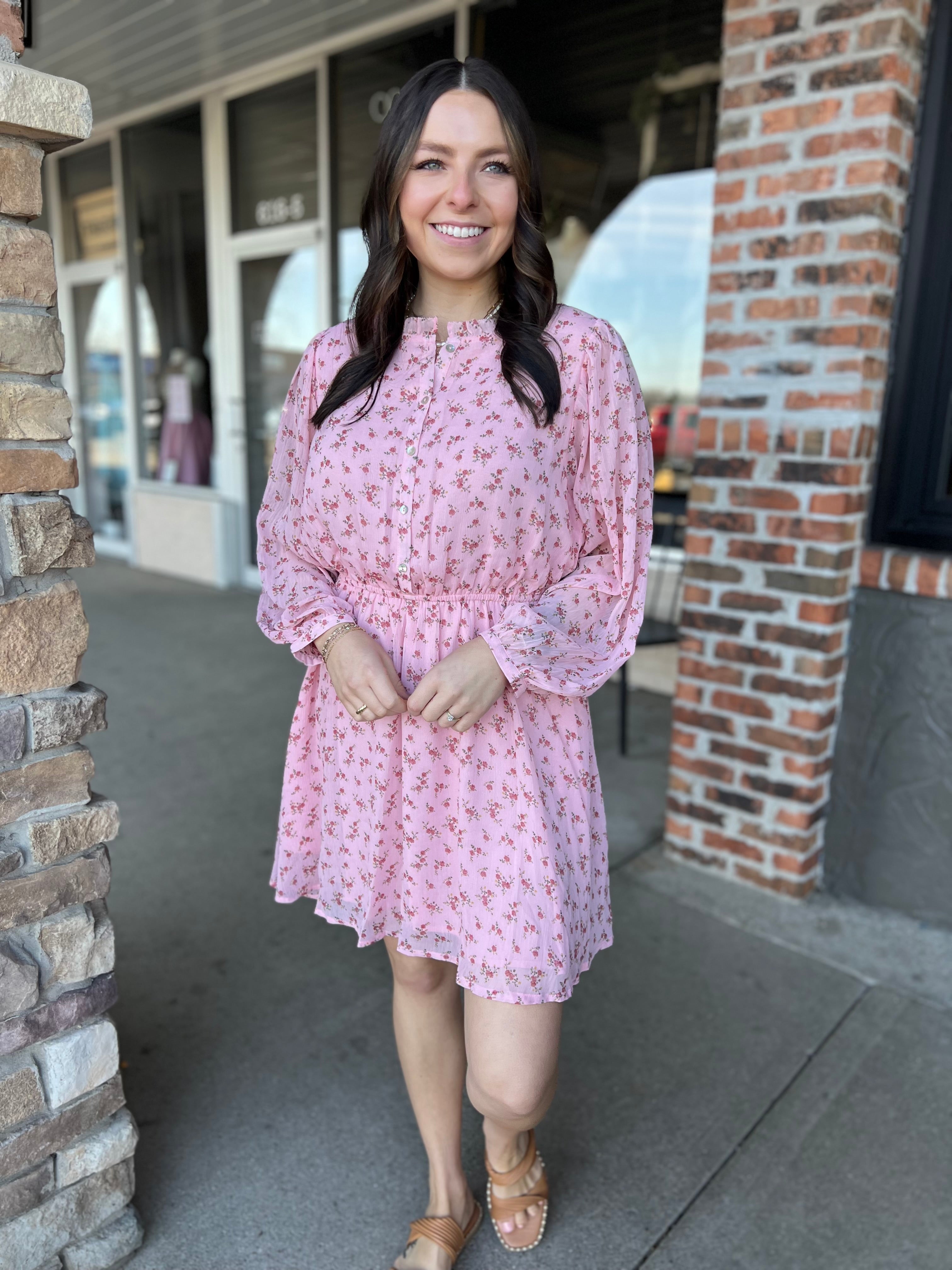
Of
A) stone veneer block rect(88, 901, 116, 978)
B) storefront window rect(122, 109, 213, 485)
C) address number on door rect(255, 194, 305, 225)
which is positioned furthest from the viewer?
storefront window rect(122, 109, 213, 485)

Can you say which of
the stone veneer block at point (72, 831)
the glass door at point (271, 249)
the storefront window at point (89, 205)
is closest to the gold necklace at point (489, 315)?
the stone veneer block at point (72, 831)

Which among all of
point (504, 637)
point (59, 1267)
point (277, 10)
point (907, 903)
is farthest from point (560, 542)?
point (277, 10)

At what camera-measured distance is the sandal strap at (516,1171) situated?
1720 millimetres

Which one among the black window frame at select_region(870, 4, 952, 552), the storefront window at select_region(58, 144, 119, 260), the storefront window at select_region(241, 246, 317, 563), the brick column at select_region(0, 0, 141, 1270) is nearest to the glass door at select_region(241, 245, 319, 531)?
the storefront window at select_region(241, 246, 317, 563)

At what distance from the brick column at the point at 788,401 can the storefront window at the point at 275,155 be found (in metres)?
4.13

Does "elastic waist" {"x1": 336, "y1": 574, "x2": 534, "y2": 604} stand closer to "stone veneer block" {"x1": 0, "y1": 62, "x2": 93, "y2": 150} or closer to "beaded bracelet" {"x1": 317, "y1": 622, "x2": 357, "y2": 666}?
"beaded bracelet" {"x1": 317, "y1": 622, "x2": 357, "y2": 666}

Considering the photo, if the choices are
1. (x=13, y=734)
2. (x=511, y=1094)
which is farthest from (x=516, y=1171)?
(x=13, y=734)

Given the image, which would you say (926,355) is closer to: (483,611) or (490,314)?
(490,314)

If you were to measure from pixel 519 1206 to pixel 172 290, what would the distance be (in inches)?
289

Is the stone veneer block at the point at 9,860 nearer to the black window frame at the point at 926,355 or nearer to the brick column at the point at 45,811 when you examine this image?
the brick column at the point at 45,811

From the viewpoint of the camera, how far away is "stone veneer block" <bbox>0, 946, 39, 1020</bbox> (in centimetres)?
144

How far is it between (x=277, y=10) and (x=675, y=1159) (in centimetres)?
575

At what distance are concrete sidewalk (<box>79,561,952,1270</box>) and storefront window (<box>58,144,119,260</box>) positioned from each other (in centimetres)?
642

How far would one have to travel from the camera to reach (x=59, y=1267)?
1587 mm
